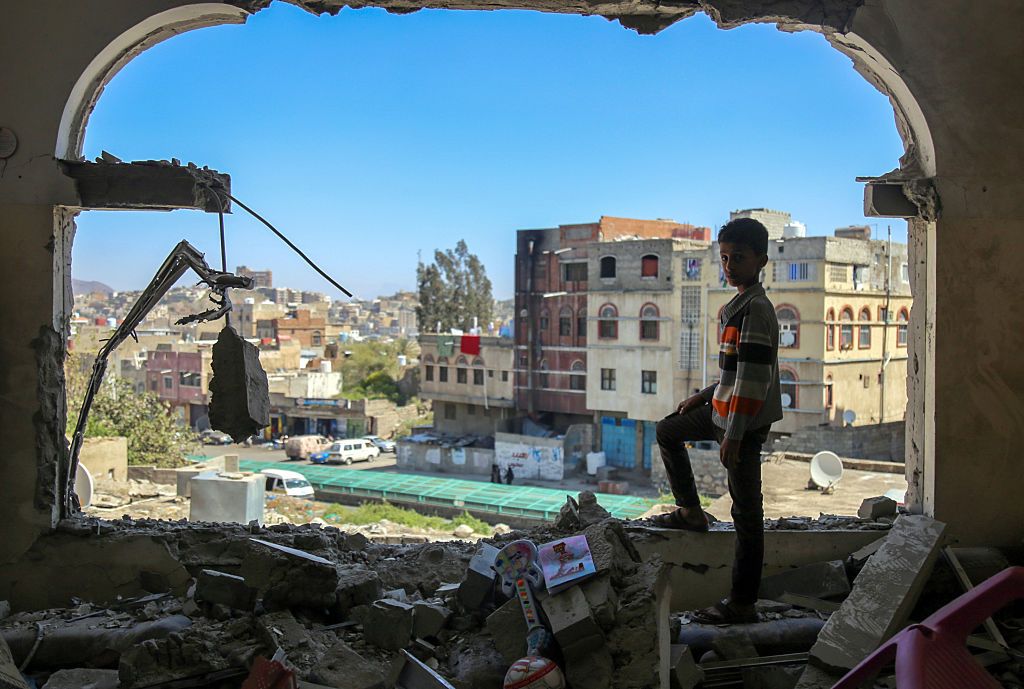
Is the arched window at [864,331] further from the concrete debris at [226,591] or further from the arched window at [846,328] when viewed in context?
the concrete debris at [226,591]

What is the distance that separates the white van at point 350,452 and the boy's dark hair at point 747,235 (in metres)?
31.3

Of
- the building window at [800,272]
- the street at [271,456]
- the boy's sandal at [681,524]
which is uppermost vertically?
the building window at [800,272]

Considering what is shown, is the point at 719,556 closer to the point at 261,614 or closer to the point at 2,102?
the point at 261,614

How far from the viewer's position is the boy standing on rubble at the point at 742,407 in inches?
123

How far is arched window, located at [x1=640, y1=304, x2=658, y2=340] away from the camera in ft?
95.7

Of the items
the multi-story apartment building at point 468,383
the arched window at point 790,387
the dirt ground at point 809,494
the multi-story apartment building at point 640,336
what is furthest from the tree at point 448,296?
the dirt ground at point 809,494

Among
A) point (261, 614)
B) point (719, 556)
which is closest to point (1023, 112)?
point (719, 556)

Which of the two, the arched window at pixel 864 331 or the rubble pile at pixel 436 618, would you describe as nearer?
the rubble pile at pixel 436 618

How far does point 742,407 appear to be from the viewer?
10.2 ft

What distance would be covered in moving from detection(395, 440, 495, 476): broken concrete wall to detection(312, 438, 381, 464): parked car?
8.00ft

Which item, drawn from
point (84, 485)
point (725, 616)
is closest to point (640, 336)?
point (84, 485)

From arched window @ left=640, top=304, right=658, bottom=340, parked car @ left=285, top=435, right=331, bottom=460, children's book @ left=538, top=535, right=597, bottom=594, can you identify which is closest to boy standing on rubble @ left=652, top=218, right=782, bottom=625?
children's book @ left=538, top=535, right=597, bottom=594

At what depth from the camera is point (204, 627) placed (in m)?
2.99

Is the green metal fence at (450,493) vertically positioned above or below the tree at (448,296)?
below
